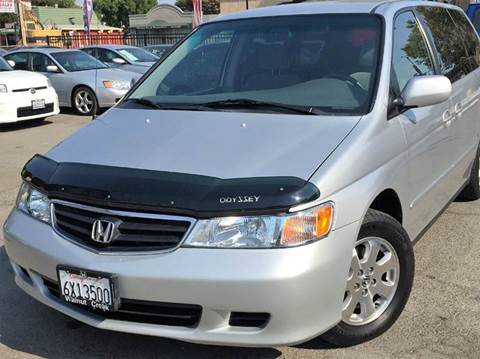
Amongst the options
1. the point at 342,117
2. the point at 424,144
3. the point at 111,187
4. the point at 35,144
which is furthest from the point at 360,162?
the point at 35,144

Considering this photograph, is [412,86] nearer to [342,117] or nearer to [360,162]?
[342,117]

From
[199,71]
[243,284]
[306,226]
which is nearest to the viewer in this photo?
[243,284]

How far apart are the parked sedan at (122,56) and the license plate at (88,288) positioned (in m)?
12.0

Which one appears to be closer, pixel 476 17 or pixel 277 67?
pixel 277 67

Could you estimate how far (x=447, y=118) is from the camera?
164 inches

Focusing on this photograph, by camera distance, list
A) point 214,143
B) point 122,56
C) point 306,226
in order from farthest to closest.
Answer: point 122,56 < point 214,143 < point 306,226

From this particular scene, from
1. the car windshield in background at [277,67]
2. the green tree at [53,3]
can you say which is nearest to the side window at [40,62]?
the car windshield in background at [277,67]

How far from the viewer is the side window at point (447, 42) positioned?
439 centimetres

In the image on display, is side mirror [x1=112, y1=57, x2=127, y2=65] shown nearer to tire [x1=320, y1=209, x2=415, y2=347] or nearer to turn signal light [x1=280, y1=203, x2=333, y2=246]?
tire [x1=320, y1=209, x2=415, y2=347]

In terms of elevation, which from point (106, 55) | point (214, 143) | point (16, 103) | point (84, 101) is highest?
point (214, 143)

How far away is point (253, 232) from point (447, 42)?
9.45 feet

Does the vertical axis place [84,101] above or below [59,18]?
below

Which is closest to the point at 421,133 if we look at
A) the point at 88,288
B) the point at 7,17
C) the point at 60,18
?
the point at 88,288

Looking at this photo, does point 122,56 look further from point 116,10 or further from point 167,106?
point 116,10
